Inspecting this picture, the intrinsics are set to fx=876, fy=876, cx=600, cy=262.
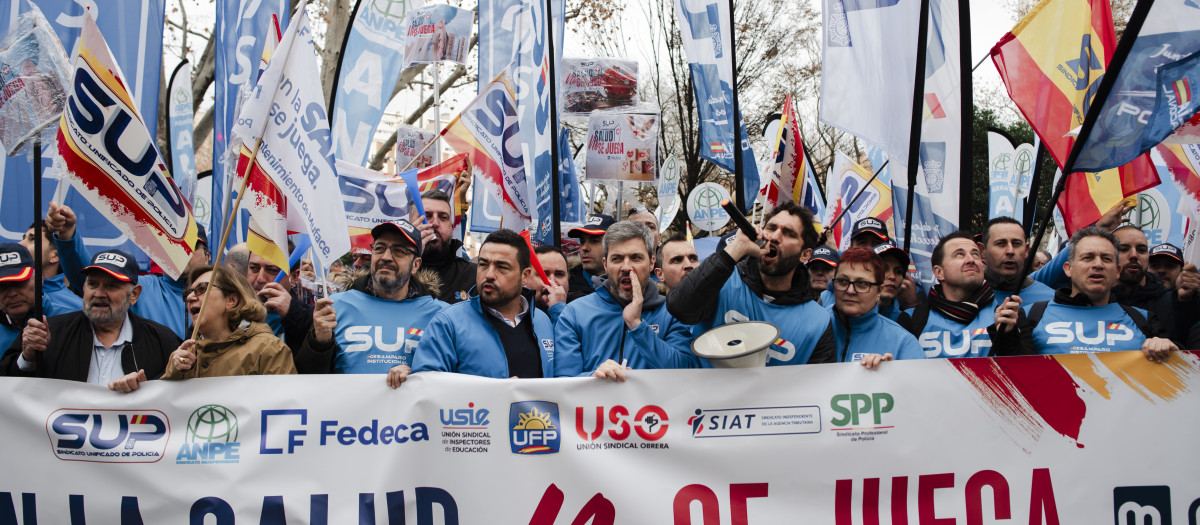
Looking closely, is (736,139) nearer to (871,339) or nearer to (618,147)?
(618,147)

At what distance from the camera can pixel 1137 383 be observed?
3795mm

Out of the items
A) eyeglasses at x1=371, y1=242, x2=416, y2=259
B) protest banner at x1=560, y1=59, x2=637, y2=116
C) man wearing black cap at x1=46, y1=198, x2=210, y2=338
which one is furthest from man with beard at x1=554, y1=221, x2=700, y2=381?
protest banner at x1=560, y1=59, x2=637, y2=116

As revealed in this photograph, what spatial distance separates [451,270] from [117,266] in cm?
213

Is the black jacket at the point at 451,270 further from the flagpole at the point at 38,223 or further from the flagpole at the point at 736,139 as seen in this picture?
the flagpole at the point at 736,139

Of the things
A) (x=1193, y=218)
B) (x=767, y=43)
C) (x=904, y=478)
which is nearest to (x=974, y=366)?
(x=904, y=478)

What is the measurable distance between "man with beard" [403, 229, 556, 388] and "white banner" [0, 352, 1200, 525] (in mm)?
258

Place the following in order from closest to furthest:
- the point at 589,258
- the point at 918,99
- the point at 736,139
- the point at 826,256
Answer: the point at 918,99 < the point at 826,256 < the point at 589,258 < the point at 736,139

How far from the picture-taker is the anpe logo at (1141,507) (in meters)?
3.69

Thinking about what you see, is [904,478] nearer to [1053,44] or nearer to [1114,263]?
[1114,263]

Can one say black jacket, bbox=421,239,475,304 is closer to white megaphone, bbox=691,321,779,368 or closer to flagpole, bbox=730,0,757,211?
white megaphone, bbox=691,321,779,368

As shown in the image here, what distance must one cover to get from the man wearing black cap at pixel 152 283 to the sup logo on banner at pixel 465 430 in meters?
2.06

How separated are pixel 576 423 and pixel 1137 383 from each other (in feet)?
8.00

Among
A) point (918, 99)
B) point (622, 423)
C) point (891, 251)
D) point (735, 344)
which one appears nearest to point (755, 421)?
point (735, 344)

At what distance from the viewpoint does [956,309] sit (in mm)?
4754
